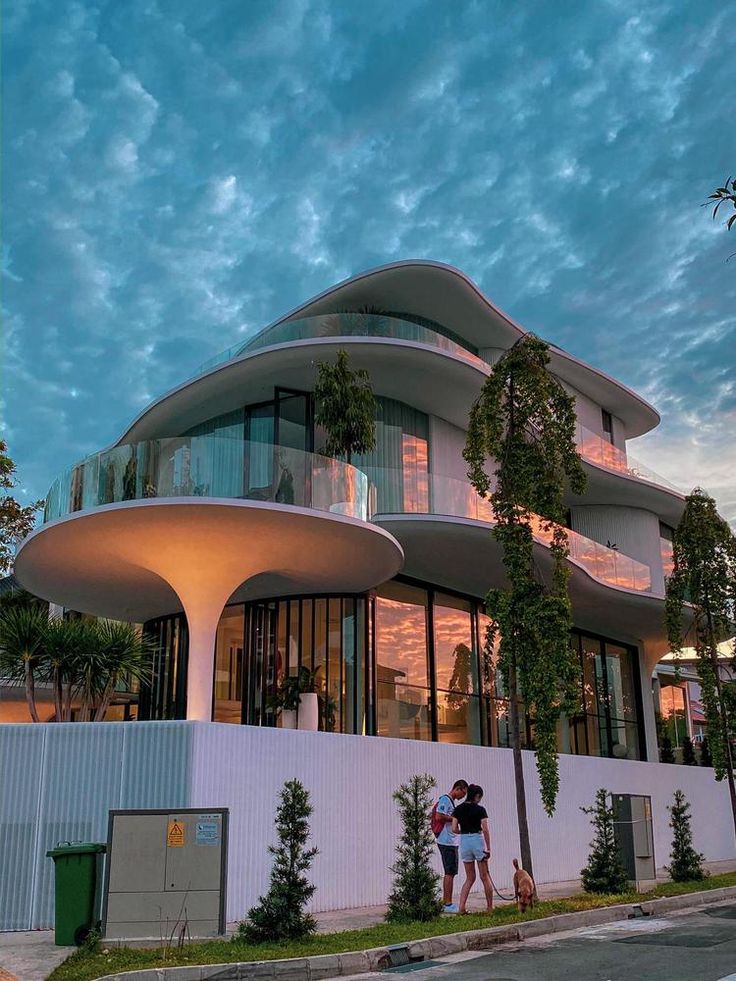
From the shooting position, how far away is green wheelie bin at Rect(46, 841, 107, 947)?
1050cm

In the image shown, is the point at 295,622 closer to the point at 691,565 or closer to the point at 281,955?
the point at 691,565

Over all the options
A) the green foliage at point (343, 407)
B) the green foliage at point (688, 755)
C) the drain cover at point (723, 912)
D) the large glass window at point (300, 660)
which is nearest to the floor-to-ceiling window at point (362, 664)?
the large glass window at point (300, 660)

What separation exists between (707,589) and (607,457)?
758 cm

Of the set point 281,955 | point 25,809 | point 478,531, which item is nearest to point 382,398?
point 478,531

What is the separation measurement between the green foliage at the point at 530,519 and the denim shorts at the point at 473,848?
5.95ft

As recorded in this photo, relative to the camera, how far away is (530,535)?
1516 cm

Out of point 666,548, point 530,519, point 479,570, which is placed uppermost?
point 666,548

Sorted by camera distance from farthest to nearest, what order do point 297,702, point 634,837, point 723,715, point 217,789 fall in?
1. point 723,715
2. point 297,702
3. point 634,837
4. point 217,789

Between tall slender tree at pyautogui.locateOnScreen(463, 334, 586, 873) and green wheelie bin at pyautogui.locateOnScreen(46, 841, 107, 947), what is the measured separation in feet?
Answer: 20.6

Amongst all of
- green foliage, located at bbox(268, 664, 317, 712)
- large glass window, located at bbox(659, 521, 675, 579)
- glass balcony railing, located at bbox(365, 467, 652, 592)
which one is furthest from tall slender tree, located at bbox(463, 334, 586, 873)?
large glass window, located at bbox(659, 521, 675, 579)

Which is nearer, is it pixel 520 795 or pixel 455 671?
pixel 520 795

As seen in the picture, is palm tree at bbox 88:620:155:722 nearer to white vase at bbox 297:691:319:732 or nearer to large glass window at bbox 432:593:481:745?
white vase at bbox 297:691:319:732

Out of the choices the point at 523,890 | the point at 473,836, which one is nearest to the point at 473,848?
the point at 473,836

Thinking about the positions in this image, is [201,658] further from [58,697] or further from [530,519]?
[530,519]
